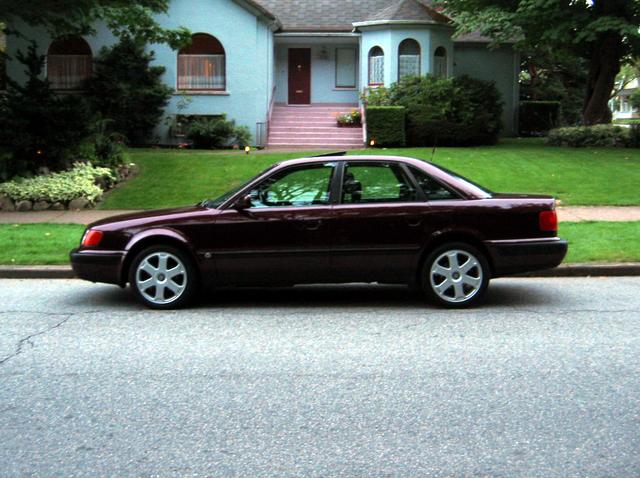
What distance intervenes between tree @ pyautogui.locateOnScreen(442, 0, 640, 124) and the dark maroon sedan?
17969mm

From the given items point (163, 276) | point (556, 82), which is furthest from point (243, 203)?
point (556, 82)

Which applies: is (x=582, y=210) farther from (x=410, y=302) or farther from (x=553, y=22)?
(x=553, y=22)

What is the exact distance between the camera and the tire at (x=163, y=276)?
27.2 feet

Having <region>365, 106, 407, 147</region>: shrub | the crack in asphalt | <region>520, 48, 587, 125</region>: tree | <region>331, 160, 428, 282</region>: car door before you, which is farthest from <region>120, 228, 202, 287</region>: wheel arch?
<region>520, 48, 587, 125</region>: tree

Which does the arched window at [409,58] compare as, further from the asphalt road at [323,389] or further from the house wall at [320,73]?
the asphalt road at [323,389]

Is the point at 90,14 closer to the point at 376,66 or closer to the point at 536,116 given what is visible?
the point at 376,66

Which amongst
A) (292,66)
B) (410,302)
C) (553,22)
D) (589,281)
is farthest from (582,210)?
(292,66)

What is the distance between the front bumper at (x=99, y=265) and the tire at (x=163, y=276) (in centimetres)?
14

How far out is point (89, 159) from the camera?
18812 mm

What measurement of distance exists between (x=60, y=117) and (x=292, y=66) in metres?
15.5

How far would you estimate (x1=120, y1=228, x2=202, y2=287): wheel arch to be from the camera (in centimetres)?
827

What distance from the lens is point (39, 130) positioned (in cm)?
1816

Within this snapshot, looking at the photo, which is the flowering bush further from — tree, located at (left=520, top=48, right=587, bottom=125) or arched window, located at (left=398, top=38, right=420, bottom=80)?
tree, located at (left=520, top=48, right=587, bottom=125)

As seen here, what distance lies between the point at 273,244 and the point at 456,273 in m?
1.80
